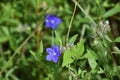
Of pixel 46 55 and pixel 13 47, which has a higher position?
pixel 13 47

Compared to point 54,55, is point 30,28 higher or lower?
higher

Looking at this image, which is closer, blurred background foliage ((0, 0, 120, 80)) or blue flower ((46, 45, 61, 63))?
blue flower ((46, 45, 61, 63))

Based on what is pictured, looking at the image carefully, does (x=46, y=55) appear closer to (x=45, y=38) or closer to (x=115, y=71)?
(x=115, y=71)

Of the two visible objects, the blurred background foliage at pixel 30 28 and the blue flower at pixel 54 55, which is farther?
the blurred background foliage at pixel 30 28

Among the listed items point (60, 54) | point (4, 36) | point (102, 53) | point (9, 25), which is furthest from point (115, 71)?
point (9, 25)

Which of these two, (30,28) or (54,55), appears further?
(30,28)

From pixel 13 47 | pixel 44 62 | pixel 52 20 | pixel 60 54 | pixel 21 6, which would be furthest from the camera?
pixel 21 6

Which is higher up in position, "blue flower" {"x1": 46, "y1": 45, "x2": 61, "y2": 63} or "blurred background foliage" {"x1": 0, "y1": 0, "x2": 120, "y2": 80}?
"blurred background foliage" {"x1": 0, "y1": 0, "x2": 120, "y2": 80}

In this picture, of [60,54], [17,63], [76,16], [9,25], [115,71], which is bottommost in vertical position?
[115,71]

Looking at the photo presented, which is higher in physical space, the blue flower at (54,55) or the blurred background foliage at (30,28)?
the blurred background foliage at (30,28)

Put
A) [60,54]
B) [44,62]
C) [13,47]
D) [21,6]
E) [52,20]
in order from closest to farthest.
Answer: [60,54] → [44,62] → [52,20] → [13,47] → [21,6]

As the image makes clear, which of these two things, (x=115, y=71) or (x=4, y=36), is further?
(x=4, y=36)
